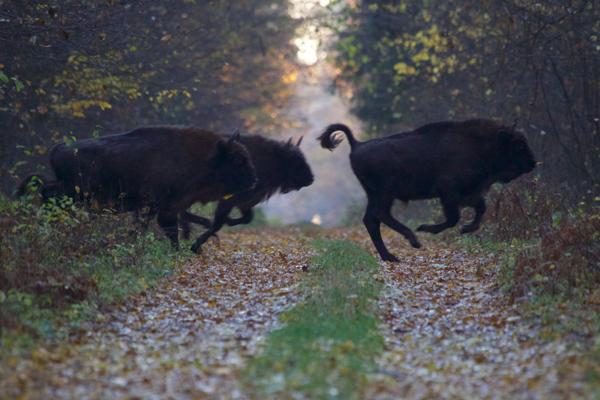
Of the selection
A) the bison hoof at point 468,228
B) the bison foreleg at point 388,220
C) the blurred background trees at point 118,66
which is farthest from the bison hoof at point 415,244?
the blurred background trees at point 118,66

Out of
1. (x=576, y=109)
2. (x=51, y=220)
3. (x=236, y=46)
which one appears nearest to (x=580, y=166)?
(x=576, y=109)

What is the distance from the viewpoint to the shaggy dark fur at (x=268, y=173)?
49.0ft

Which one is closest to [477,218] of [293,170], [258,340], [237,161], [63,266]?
[293,170]

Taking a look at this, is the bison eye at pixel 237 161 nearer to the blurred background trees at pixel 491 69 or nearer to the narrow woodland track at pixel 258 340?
the narrow woodland track at pixel 258 340

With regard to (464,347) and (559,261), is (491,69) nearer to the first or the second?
(559,261)

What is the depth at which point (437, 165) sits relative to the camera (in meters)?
13.1

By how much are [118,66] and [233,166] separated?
145 inches

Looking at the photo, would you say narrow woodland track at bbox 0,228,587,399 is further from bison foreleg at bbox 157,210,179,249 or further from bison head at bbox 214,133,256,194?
bison head at bbox 214,133,256,194

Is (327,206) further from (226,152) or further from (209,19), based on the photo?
(226,152)

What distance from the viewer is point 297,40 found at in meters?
31.3

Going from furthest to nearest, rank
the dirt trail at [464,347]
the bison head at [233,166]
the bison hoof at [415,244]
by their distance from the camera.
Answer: the bison head at [233,166] < the bison hoof at [415,244] < the dirt trail at [464,347]

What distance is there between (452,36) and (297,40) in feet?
36.8

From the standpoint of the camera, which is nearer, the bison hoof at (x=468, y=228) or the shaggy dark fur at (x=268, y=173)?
the bison hoof at (x=468, y=228)

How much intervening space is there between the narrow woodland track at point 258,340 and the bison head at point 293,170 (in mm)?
4002
